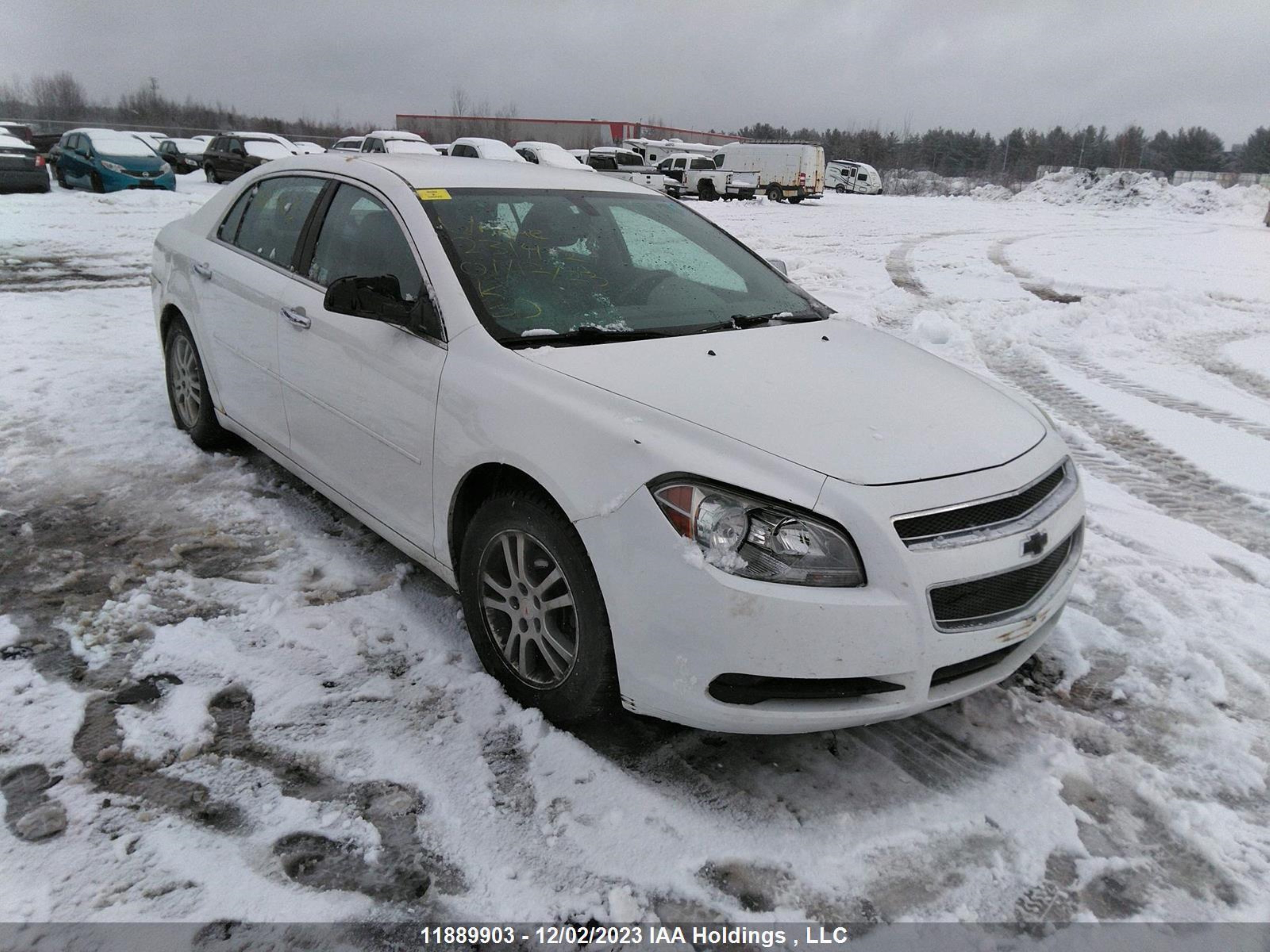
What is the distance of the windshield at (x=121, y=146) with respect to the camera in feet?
62.1

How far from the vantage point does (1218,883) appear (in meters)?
2.18

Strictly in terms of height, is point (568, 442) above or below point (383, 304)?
below

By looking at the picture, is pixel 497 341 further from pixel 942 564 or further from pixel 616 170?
pixel 616 170

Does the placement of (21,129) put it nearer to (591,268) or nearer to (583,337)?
(591,268)

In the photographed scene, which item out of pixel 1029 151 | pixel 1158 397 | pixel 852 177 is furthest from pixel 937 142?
pixel 1158 397

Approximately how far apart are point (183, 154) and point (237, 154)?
1161cm

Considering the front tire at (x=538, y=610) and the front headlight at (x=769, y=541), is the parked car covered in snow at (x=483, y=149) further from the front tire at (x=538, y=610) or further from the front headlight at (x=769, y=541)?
the front headlight at (x=769, y=541)

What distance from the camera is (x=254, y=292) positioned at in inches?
150

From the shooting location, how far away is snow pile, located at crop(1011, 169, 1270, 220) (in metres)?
35.8

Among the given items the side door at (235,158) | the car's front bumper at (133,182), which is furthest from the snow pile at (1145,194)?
the car's front bumper at (133,182)

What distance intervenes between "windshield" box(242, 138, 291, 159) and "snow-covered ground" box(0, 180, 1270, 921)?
21069 millimetres

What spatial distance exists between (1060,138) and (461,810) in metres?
111

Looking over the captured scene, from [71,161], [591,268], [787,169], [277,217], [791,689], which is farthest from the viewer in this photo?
[787,169]

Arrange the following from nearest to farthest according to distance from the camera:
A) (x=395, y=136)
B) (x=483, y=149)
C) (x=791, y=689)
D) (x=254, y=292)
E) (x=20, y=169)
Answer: (x=791, y=689) < (x=254, y=292) < (x=20, y=169) < (x=483, y=149) < (x=395, y=136)
